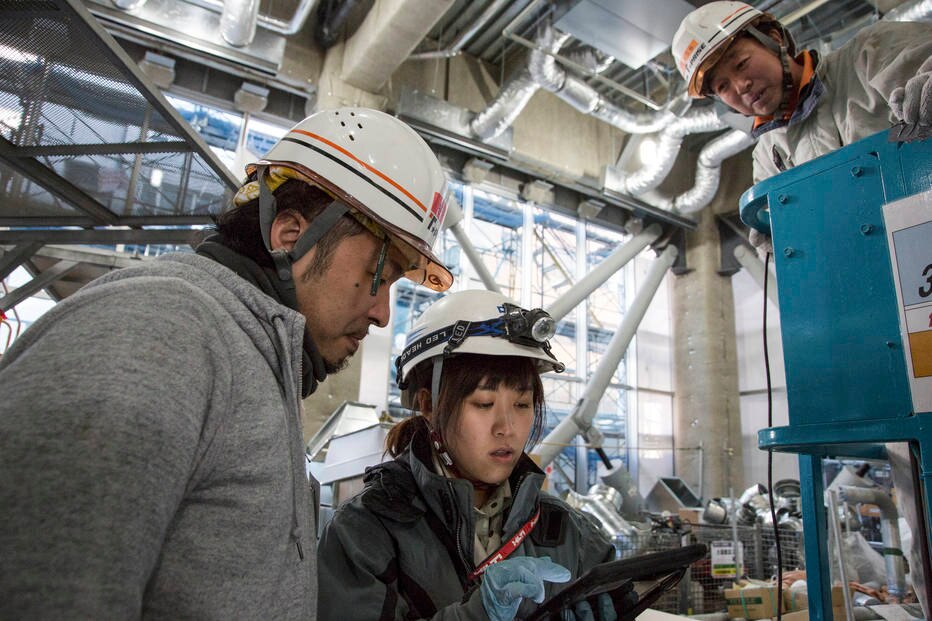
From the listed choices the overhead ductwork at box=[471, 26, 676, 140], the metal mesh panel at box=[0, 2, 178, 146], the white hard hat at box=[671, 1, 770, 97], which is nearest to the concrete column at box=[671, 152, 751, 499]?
the overhead ductwork at box=[471, 26, 676, 140]

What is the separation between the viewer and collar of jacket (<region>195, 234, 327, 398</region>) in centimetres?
93

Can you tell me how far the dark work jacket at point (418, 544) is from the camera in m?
1.30

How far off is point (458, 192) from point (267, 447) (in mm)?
8128

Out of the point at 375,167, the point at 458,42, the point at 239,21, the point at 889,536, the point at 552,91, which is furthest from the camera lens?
the point at 552,91

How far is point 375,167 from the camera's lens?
4.12 ft

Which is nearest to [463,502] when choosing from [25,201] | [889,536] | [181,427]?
[181,427]

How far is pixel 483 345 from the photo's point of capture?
→ 1.87 meters

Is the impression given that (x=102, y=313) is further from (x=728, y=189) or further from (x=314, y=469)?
(x=728, y=189)

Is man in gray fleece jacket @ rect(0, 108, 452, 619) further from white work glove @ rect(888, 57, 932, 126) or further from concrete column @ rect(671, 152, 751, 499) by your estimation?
concrete column @ rect(671, 152, 751, 499)

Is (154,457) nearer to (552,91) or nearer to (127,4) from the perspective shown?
(127,4)

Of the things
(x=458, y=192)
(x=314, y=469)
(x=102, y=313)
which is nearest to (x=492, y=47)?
(x=458, y=192)

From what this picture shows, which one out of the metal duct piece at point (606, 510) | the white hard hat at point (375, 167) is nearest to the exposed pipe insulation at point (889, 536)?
the metal duct piece at point (606, 510)

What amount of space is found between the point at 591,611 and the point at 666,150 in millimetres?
7549

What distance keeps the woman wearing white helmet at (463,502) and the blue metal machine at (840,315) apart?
695mm
